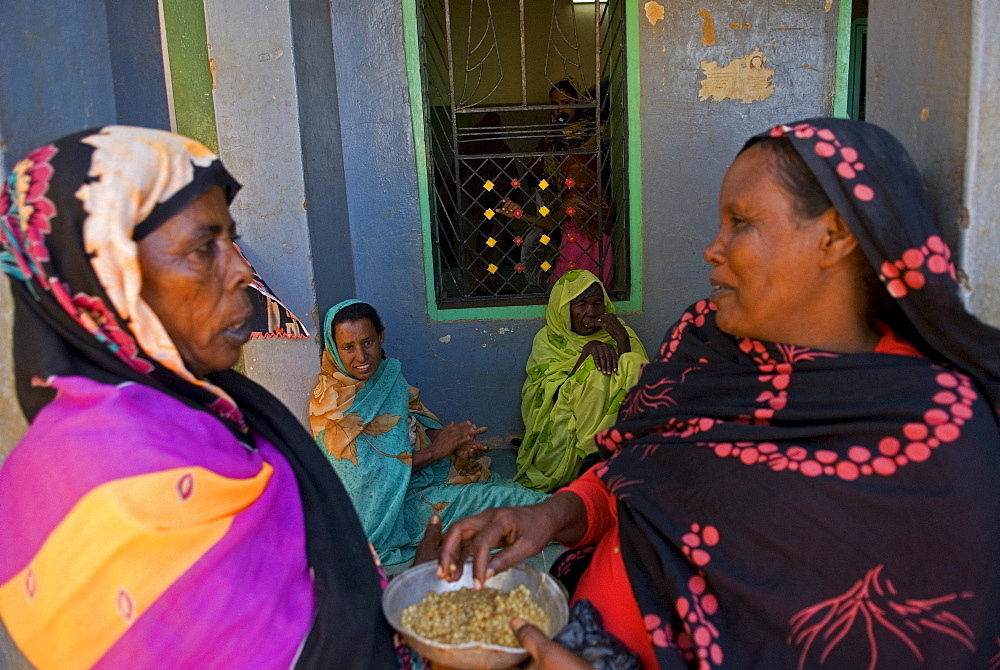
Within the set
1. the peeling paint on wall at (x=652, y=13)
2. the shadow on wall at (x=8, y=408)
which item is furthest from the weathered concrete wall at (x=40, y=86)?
the peeling paint on wall at (x=652, y=13)

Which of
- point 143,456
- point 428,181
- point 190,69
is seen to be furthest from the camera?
point 428,181

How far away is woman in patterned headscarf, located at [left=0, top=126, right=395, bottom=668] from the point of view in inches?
43.5

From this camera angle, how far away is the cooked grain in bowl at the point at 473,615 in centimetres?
148

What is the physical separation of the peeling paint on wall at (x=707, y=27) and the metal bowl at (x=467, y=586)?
401 cm

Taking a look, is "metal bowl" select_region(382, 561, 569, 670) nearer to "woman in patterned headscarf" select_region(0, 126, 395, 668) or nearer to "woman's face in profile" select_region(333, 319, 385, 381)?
"woman in patterned headscarf" select_region(0, 126, 395, 668)

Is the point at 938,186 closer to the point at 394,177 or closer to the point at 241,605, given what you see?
the point at 241,605

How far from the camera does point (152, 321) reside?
4.12ft

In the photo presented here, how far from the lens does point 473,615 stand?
5.09 ft

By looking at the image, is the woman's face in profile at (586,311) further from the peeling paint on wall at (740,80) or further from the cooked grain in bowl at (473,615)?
the cooked grain in bowl at (473,615)

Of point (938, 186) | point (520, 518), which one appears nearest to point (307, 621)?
point (520, 518)

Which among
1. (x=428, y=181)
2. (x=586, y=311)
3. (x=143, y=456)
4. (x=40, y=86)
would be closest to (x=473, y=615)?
(x=143, y=456)

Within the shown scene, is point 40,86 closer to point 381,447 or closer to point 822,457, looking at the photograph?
point 822,457

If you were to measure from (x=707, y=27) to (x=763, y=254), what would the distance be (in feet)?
12.2

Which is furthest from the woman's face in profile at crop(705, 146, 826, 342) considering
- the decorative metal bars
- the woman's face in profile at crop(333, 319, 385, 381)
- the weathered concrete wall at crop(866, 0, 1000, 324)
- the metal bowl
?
the decorative metal bars
